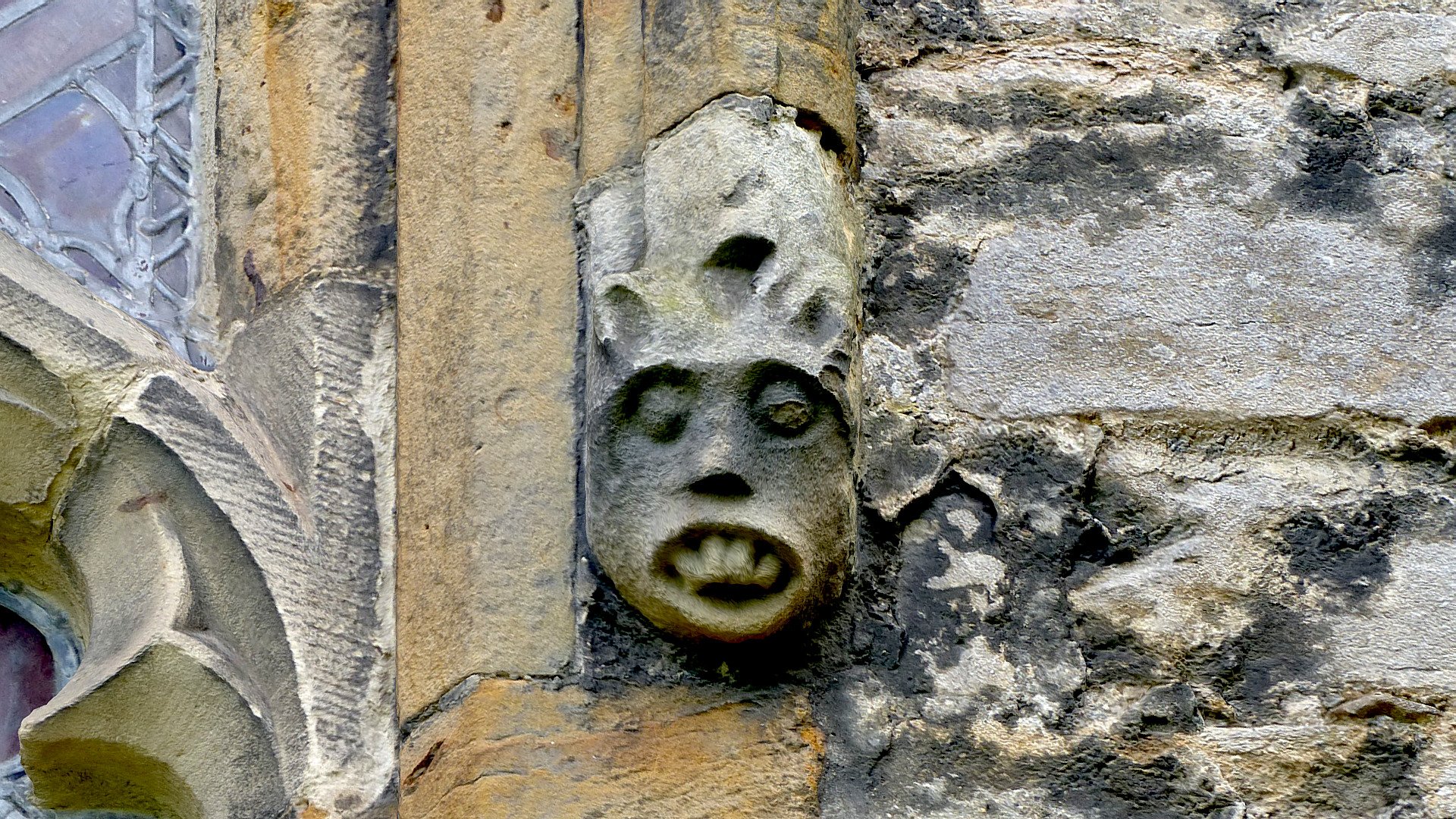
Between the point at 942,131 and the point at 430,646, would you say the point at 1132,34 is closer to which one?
the point at 942,131

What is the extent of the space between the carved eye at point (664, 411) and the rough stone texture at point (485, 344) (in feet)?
0.62

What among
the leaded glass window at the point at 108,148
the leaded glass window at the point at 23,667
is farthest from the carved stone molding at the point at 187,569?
the leaded glass window at the point at 108,148

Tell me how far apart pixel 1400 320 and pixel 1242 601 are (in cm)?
40

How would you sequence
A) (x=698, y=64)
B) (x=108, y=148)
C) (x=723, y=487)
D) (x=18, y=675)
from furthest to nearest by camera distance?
1. (x=108, y=148)
2. (x=18, y=675)
3. (x=698, y=64)
4. (x=723, y=487)

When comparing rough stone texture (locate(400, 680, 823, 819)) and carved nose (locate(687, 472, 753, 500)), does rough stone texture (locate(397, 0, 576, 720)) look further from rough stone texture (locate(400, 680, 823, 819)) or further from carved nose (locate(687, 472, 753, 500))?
carved nose (locate(687, 472, 753, 500))

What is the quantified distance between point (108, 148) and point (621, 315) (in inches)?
37.1

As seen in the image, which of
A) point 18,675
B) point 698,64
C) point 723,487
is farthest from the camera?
point 18,675

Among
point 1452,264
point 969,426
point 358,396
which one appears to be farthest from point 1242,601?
point 358,396

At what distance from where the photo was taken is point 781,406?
5.25 feet

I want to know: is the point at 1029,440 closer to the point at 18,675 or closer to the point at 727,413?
the point at 727,413

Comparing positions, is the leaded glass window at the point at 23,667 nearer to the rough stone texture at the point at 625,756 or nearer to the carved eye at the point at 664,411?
the rough stone texture at the point at 625,756

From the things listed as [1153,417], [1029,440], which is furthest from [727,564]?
[1153,417]

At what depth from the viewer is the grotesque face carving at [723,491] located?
1.59m

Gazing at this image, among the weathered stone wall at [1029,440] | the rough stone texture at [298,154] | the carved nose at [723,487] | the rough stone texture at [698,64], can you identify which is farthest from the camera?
the rough stone texture at [298,154]
